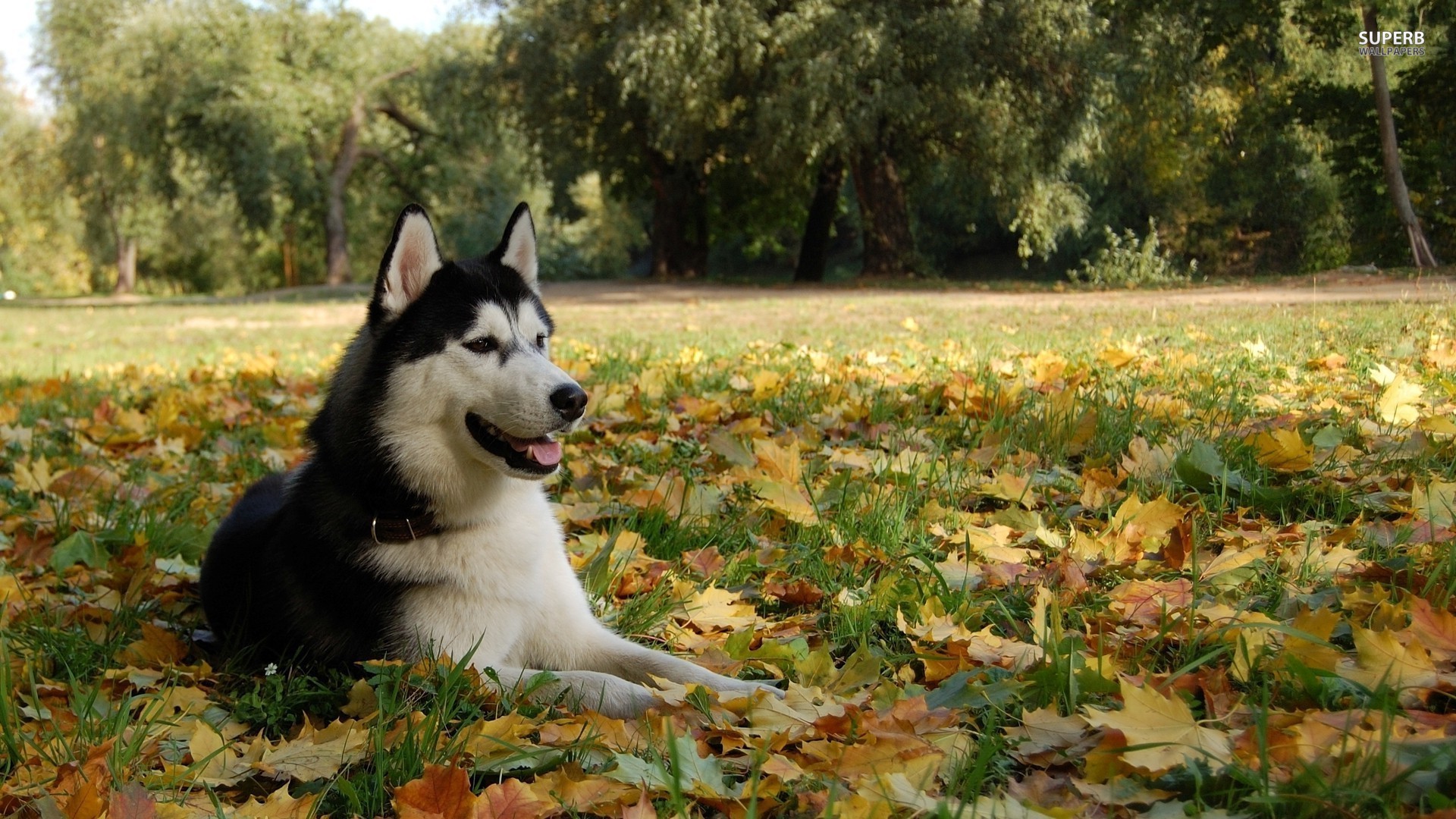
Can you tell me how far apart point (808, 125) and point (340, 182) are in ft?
64.2

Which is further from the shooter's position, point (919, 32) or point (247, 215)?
point (247, 215)

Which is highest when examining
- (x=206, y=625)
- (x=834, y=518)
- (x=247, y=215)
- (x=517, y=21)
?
(x=517, y=21)

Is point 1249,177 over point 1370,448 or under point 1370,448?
over

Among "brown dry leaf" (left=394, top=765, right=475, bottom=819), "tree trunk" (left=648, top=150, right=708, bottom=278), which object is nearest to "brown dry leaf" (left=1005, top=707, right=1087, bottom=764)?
"brown dry leaf" (left=394, top=765, right=475, bottom=819)

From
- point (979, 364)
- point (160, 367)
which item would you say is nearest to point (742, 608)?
point (979, 364)

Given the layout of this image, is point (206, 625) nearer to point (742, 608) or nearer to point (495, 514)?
point (495, 514)

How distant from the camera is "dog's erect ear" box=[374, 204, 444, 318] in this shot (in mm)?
2838

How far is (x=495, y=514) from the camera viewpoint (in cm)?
281

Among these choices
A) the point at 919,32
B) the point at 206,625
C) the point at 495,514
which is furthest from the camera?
the point at 919,32

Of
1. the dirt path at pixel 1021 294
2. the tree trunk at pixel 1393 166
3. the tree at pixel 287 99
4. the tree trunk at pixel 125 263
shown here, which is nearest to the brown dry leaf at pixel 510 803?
the dirt path at pixel 1021 294

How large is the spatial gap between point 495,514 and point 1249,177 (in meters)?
24.3

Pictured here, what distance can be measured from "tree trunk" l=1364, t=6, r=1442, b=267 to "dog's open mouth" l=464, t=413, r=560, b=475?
17.4 meters

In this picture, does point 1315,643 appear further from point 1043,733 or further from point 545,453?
point 545,453

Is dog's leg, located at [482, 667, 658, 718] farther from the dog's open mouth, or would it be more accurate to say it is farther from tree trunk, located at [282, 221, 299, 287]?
tree trunk, located at [282, 221, 299, 287]
